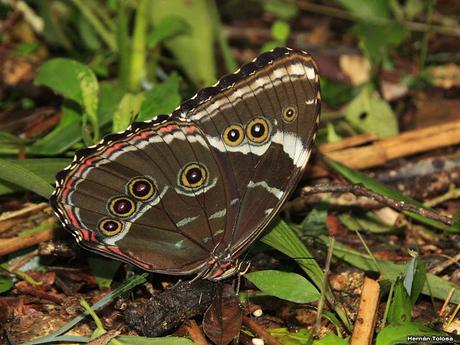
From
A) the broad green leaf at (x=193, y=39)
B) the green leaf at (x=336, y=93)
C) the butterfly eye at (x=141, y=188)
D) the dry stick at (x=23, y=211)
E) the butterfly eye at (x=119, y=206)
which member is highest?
the broad green leaf at (x=193, y=39)

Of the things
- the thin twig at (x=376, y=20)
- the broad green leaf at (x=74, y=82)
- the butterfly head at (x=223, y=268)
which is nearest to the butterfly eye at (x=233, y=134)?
the butterfly head at (x=223, y=268)

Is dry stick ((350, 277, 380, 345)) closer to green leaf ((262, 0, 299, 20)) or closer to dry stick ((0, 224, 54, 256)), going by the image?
dry stick ((0, 224, 54, 256))

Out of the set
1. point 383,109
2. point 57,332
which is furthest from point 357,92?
point 57,332

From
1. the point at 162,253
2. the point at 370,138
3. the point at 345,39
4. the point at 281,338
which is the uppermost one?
the point at 345,39

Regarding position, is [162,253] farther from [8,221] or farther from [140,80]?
[140,80]

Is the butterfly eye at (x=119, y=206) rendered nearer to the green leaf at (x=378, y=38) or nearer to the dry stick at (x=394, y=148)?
the dry stick at (x=394, y=148)

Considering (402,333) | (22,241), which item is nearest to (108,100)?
(22,241)

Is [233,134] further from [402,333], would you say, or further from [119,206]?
[402,333]
